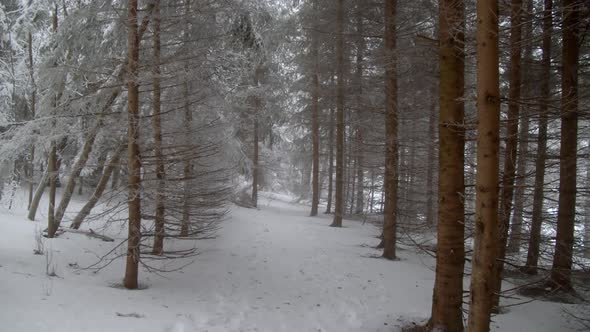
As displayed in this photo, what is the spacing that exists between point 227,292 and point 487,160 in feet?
17.0

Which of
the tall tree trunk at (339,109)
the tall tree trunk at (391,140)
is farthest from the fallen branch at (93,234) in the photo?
the tall tree trunk at (339,109)

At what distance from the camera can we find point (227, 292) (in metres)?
7.04

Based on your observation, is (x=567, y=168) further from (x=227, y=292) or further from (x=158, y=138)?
(x=158, y=138)

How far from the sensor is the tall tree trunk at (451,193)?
4871 mm

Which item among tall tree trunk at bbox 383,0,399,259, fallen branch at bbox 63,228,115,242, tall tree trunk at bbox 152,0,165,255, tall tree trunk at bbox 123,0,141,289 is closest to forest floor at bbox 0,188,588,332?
fallen branch at bbox 63,228,115,242

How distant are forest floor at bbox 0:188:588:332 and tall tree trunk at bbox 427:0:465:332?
125 centimetres

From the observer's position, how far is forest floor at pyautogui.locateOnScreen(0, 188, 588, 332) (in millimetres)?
4973

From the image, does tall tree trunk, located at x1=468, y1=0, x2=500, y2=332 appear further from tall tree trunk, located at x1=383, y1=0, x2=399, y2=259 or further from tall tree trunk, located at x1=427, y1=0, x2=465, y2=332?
tall tree trunk, located at x1=383, y1=0, x2=399, y2=259

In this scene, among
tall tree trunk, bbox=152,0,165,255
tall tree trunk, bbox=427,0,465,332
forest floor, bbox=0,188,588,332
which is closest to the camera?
tall tree trunk, bbox=427,0,465,332

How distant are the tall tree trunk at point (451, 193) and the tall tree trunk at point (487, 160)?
4.34 ft

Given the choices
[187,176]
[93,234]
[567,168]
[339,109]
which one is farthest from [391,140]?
[93,234]

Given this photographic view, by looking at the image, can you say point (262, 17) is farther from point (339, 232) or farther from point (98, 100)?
point (339, 232)

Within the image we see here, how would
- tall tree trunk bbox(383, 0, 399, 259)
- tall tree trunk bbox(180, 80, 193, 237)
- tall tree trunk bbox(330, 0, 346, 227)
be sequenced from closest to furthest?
tall tree trunk bbox(180, 80, 193, 237) → tall tree trunk bbox(383, 0, 399, 259) → tall tree trunk bbox(330, 0, 346, 227)

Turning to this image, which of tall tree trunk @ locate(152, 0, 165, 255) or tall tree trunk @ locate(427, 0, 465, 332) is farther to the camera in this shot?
tall tree trunk @ locate(152, 0, 165, 255)
